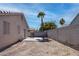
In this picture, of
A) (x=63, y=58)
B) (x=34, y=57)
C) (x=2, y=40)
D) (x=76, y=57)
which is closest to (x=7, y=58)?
(x=34, y=57)

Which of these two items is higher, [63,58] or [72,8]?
[72,8]

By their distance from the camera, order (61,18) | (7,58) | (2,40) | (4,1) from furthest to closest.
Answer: (61,18), (2,40), (4,1), (7,58)

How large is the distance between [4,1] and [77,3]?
3934mm

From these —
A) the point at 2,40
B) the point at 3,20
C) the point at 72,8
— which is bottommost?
the point at 2,40

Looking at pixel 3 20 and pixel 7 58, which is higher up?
pixel 3 20

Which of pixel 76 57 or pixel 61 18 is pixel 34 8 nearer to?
pixel 61 18

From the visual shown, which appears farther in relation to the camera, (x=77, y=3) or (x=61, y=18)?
(x=61, y=18)

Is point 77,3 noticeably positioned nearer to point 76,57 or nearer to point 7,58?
point 76,57

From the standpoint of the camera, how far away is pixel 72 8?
10680mm

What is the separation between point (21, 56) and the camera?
9062 mm

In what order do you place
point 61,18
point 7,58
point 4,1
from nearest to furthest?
point 7,58 → point 4,1 → point 61,18

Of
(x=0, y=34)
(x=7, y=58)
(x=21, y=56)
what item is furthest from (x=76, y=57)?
(x=0, y=34)

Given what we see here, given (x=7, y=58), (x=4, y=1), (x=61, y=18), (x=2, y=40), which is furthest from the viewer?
(x=61, y=18)

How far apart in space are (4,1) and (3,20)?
146cm
